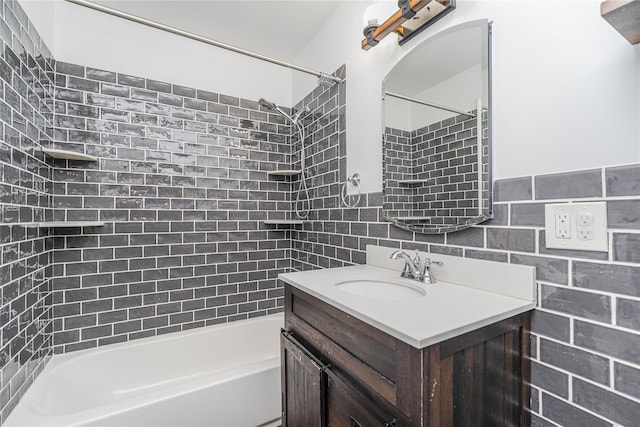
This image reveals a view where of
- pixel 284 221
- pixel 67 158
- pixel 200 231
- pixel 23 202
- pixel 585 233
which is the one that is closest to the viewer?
pixel 585 233

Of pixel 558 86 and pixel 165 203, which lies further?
pixel 165 203

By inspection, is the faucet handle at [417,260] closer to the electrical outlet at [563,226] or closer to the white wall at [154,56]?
the electrical outlet at [563,226]

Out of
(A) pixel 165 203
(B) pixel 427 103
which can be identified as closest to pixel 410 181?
(B) pixel 427 103

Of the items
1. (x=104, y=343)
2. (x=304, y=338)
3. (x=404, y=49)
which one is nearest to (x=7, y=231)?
(x=104, y=343)

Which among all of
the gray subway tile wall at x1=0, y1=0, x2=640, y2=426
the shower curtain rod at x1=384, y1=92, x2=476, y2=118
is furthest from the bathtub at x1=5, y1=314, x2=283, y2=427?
the shower curtain rod at x1=384, y1=92, x2=476, y2=118

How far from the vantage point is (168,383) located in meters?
2.03

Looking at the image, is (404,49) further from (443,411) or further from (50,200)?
(50,200)

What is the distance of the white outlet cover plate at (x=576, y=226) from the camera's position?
797 millimetres

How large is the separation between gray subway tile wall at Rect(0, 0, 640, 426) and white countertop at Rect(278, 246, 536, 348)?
0.49 feet

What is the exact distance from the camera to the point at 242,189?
237 centimetres

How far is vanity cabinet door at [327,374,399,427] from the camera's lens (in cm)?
81

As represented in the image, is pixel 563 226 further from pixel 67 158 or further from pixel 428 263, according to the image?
pixel 67 158

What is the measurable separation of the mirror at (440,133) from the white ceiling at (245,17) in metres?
0.91

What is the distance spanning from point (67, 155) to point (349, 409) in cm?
197
